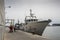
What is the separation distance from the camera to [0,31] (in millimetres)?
1104

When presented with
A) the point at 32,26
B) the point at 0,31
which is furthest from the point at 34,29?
the point at 0,31

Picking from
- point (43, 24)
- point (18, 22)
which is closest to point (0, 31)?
point (43, 24)

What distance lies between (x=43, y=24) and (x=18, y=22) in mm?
11428

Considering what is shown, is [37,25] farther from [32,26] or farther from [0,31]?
[0,31]

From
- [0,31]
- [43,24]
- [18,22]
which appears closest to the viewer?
[0,31]

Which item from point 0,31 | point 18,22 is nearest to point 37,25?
point 0,31

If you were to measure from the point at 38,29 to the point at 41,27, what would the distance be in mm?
284

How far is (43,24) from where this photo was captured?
34.4 feet

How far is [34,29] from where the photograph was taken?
10.8 m

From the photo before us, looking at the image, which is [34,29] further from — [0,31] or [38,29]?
[0,31]

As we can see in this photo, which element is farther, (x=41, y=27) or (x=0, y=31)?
(x=41, y=27)

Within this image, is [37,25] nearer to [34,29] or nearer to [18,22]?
[34,29]

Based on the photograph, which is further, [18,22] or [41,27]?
[18,22]

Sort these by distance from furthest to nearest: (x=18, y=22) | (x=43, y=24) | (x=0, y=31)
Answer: (x=18, y=22), (x=43, y=24), (x=0, y=31)
